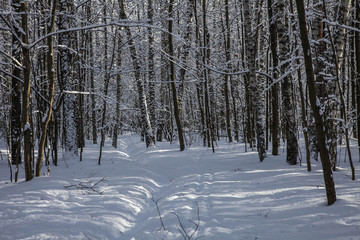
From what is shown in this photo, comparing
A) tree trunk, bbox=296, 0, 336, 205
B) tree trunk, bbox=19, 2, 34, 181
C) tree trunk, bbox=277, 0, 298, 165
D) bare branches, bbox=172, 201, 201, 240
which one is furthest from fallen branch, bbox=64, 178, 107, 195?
tree trunk, bbox=277, 0, 298, 165

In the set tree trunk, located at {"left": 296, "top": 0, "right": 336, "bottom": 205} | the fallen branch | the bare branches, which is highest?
tree trunk, located at {"left": 296, "top": 0, "right": 336, "bottom": 205}

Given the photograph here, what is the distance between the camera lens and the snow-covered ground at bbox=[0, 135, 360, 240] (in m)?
3.97

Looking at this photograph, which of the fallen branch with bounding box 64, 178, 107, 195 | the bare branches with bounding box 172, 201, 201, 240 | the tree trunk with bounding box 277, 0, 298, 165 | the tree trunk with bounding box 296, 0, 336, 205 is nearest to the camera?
the bare branches with bounding box 172, 201, 201, 240

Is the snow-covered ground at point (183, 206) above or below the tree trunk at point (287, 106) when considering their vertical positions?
below

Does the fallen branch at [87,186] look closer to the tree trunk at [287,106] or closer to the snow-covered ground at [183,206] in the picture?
the snow-covered ground at [183,206]

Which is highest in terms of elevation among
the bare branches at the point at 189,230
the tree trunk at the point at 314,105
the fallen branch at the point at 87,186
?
the tree trunk at the point at 314,105

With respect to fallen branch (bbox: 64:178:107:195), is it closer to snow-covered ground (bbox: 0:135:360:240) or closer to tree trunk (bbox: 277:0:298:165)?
snow-covered ground (bbox: 0:135:360:240)

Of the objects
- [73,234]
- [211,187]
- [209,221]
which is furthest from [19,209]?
[211,187]

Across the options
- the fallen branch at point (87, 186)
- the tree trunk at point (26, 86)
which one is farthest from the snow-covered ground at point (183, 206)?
the tree trunk at point (26, 86)

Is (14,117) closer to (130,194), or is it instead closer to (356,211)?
(130,194)

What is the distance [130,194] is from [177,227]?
2.19 m

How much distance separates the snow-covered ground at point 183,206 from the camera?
397cm

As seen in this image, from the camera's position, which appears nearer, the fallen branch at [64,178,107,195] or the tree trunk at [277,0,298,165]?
Result: the fallen branch at [64,178,107,195]

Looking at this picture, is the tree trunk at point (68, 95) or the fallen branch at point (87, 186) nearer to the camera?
the fallen branch at point (87, 186)
